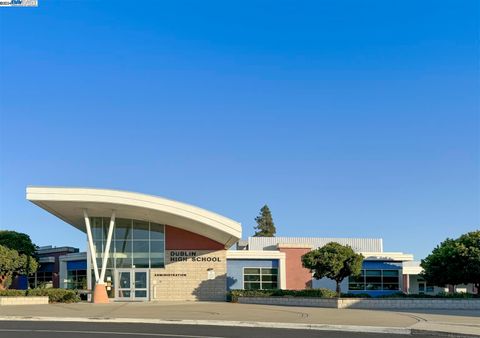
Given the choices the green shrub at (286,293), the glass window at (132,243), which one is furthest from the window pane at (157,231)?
the green shrub at (286,293)

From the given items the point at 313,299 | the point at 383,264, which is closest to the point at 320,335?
the point at 313,299

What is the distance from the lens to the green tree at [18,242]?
4359 cm

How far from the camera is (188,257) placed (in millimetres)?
36844

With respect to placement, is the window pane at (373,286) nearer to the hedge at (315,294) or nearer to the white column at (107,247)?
the hedge at (315,294)

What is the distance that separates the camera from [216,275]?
3691 cm

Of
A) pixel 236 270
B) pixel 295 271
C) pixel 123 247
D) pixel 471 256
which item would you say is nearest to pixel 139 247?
pixel 123 247

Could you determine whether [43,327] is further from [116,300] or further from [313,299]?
[116,300]

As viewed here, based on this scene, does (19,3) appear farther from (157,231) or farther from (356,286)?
(356,286)

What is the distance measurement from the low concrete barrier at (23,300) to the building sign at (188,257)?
811 centimetres

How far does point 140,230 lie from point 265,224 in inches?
3026

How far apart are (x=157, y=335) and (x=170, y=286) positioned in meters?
21.9

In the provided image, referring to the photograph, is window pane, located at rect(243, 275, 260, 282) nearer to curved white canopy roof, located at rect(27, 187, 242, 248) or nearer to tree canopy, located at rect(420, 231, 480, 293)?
curved white canopy roof, located at rect(27, 187, 242, 248)

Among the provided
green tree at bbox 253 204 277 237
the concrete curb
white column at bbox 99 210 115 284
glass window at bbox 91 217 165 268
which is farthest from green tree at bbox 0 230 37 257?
green tree at bbox 253 204 277 237

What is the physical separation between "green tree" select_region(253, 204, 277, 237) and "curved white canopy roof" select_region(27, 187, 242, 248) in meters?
74.4
